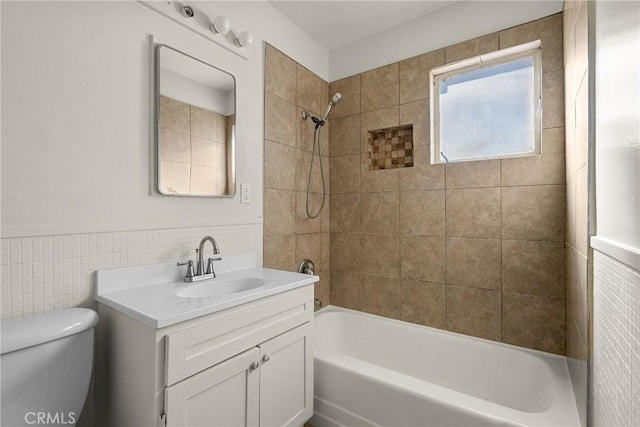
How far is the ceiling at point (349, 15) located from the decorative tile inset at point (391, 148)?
74 cm

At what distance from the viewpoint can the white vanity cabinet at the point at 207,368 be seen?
0.95 m

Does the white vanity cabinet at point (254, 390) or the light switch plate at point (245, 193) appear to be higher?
the light switch plate at point (245, 193)

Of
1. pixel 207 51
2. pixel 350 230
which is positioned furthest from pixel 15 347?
pixel 350 230

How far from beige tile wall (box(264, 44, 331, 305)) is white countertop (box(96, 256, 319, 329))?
0.47 metres

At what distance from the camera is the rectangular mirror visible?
55.0 inches

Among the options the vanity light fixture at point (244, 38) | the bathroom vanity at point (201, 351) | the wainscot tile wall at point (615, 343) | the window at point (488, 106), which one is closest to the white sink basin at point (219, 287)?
the bathroom vanity at point (201, 351)

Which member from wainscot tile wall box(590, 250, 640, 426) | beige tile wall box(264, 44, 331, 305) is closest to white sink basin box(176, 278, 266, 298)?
beige tile wall box(264, 44, 331, 305)

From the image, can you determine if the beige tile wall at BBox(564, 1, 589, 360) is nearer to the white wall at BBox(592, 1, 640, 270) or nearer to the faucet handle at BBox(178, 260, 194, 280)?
the white wall at BBox(592, 1, 640, 270)

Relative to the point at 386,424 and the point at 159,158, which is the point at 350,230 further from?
the point at 159,158

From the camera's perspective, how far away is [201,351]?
3.38 feet

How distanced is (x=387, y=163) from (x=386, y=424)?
1.68 meters

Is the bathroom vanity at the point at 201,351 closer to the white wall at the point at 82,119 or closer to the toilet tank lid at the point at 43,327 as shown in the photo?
the toilet tank lid at the point at 43,327

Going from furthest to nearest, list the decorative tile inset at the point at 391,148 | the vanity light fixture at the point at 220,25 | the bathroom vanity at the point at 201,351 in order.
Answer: the decorative tile inset at the point at 391,148
the vanity light fixture at the point at 220,25
the bathroom vanity at the point at 201,351

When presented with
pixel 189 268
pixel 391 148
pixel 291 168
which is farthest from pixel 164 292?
pixel 391 148
